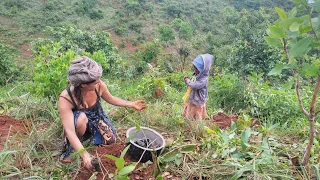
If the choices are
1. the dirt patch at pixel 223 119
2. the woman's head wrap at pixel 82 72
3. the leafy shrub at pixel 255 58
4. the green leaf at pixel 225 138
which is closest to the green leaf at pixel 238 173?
the green leaf at pixel 225 138

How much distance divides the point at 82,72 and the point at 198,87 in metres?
1.74

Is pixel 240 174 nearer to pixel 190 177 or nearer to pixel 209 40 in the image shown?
pixel 190 177

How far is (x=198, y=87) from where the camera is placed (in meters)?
3.38

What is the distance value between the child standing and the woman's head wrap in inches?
60.1

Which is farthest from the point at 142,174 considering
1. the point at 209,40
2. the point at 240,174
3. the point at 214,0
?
the point at 214,0

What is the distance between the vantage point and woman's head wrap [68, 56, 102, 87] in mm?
1969

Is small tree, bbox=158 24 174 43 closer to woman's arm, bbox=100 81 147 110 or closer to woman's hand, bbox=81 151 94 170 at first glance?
woman's arm, bbox=100 81 147 110

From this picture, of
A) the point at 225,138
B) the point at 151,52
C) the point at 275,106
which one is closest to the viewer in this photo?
the point at 225,138

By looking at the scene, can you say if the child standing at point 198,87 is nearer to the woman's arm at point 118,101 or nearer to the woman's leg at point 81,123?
the woman's arm at point 118,101

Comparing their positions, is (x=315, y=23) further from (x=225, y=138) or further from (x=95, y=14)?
(x=95, y=14)

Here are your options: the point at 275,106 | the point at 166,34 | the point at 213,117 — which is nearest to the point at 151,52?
the point at 166,34

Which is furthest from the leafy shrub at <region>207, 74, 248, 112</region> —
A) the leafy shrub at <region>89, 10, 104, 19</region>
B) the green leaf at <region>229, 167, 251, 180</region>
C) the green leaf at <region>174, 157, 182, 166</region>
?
the leafy shrub at <region>89, 10, 104, 19</region>

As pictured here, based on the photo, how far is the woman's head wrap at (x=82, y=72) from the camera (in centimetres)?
197

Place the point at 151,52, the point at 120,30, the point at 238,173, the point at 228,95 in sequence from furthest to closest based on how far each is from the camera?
1. the point at 120,30
2. the point at 151,52
3. the point at 228,95
4. the point at 238,173
